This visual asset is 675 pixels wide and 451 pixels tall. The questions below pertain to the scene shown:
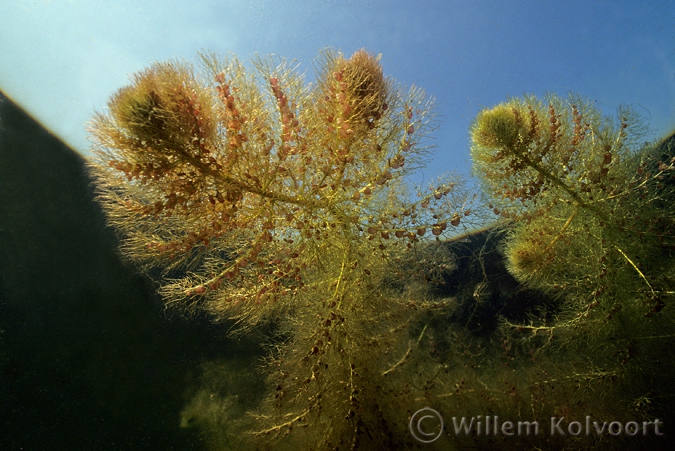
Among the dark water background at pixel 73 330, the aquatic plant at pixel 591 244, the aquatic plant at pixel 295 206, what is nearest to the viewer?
the aquatic plant at pixel 295 206

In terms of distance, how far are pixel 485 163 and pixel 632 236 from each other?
1.66m

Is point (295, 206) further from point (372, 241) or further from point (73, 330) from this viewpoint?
point (73, 330)

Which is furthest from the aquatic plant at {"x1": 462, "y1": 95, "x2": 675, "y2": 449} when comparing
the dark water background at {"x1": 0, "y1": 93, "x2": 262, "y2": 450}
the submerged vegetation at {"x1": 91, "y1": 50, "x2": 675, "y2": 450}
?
the dark water background at {"x1": 0, "y1": 93, "x2": 262, "y2": 450}

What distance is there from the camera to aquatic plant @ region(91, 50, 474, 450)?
6.98 ft

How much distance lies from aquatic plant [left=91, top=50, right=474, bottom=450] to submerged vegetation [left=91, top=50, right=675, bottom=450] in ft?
0.06

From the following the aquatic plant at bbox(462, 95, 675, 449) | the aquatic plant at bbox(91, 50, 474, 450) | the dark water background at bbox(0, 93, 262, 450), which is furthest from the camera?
the dark water background at bbox(0, 93, 262, 450)

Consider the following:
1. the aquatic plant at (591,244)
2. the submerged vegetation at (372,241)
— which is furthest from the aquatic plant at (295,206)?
the aquatic plant at (591,244)

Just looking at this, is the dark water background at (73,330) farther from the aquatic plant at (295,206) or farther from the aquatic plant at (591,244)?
the aquatic plant at (591,244)

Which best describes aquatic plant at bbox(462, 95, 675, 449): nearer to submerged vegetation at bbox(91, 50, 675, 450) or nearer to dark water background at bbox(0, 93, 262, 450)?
submerged vegetation at bbox(91, 50, 675, 450)

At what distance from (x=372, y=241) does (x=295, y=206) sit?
82cm

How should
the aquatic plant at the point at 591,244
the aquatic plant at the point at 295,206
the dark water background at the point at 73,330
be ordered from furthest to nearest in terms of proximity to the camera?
the dark water background at the point at 73,330, the aquatic plant at the point at 591,244, the aquatic plant at the point at 295,206

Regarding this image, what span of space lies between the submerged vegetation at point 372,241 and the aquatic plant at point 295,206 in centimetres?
2

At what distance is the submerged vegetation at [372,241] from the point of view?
2.29 meters

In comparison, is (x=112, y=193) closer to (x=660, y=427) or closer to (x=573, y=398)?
(x=573, y=398)
